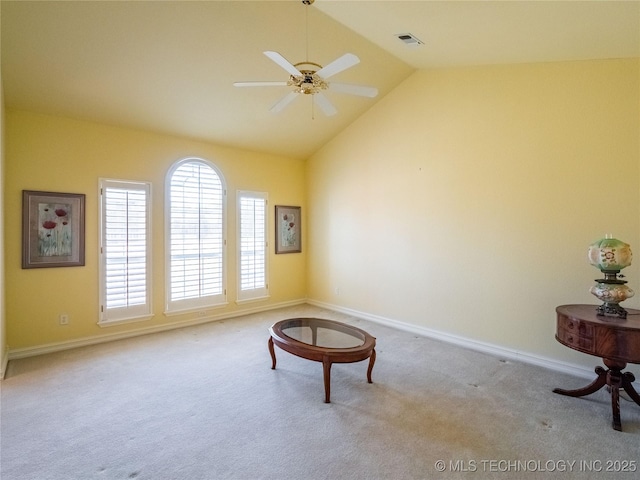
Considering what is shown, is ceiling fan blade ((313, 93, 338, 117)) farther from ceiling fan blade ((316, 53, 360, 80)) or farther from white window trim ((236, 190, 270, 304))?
white window trim ((236, 190, 270, 304))

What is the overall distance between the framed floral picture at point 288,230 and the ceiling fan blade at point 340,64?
364cm

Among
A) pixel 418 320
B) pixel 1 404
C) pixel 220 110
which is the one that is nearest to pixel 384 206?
pixel 418 320

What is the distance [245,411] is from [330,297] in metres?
3.57

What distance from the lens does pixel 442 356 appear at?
3.88m

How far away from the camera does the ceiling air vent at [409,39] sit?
3404mm

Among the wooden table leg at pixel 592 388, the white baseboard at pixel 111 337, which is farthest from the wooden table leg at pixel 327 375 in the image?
the white baseboard at pixel 111 337

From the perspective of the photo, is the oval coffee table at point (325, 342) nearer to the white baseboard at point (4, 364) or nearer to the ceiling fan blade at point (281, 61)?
the ceiling fan blade at point (281, 61)

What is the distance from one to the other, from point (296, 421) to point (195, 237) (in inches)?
133

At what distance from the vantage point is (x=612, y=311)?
2668 millimetres

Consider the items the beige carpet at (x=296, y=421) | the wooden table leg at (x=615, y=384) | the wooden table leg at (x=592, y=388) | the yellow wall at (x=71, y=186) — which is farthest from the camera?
the yellow wall at (x=71, y=186)

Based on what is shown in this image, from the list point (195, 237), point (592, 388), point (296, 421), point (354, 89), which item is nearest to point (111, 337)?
point (195, 237)

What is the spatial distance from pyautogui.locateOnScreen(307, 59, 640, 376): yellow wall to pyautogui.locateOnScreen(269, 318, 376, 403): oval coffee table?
1.71 metres

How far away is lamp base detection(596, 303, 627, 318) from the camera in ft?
8.66

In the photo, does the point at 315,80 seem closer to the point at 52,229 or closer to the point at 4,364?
the point at 52,229
